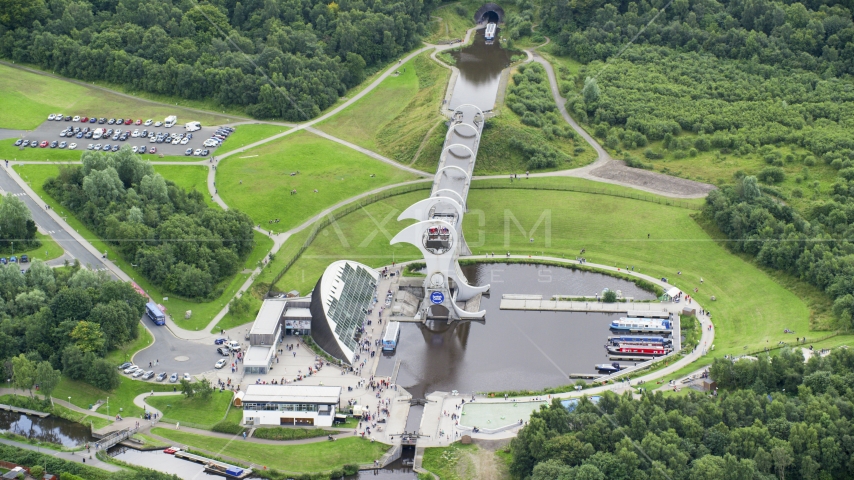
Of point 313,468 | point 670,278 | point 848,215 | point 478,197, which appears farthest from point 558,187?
point 313,468

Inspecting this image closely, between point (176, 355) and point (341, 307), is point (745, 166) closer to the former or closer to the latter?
point (341, 307)

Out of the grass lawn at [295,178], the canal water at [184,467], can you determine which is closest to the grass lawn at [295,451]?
the canal water at [184,467]

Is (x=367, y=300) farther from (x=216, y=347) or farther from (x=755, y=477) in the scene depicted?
(x=755, y=477)

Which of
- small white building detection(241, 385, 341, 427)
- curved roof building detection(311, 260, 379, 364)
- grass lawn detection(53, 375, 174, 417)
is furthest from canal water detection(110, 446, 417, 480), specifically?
curved roof building detection(311, 260, 379, 364)

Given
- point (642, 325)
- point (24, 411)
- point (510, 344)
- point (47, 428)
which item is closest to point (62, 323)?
point (24, 411)

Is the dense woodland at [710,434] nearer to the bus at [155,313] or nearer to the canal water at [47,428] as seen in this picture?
the canal water at [47,428]

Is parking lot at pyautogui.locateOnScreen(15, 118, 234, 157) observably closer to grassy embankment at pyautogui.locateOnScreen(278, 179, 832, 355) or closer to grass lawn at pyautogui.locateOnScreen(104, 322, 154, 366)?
grassy embankment at pyautogui.locateOnScreen(278, 179, 832, 355)
